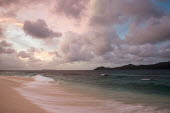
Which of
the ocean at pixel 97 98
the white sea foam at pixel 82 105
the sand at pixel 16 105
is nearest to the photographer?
the sand at pixel 16 105

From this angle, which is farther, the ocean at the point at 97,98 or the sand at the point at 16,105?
the ocean at the point at 97,98

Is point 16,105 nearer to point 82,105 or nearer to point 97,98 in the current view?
point 82,105

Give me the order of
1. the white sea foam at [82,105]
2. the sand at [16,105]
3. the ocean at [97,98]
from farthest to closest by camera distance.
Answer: the ocean at [97,98] < the white sea foam at [82,105] < the sand at [16,105]

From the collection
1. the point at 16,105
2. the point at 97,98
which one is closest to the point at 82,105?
the point at 97,98

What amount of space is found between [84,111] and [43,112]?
7.90ft

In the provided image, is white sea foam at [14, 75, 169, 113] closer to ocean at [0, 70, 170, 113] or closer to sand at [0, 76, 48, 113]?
ocean at [0, 70, 170, 113]

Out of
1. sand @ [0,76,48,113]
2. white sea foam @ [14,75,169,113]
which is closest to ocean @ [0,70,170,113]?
white sea foam @ [14,75,169,113]

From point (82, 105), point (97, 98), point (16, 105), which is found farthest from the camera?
point (97, 98)

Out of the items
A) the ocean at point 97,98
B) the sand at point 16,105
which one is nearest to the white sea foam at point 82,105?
the ocean at point 97,98

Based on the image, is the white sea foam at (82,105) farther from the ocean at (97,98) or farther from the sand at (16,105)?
the sand at (16,105)

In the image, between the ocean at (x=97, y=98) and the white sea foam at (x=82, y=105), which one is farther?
the ocean at (x=97, y=98)

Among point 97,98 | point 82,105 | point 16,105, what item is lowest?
point 97,98

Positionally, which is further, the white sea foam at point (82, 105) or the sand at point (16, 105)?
the white sea foam at point (82, 105)

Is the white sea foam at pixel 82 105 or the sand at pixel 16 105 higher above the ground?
the sand at pixel 16 105
